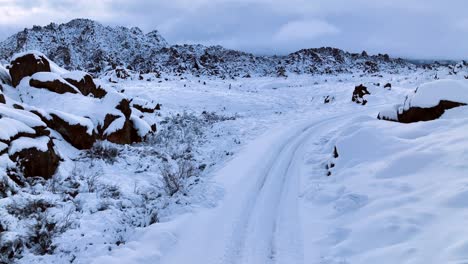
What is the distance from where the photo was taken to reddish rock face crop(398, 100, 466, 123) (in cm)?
1280

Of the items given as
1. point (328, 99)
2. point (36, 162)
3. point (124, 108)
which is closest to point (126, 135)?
point (124, 108)

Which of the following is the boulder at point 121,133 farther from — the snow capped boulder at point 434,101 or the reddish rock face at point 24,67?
the snow capped boulder at point 434,101

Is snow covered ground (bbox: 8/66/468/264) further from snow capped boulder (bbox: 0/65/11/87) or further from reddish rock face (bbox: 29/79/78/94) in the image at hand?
snow capped boulder (bbox: 0/65/11/87)

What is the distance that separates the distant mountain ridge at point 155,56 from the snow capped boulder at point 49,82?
122 feet

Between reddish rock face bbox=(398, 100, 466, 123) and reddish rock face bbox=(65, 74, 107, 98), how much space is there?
13.2 metres

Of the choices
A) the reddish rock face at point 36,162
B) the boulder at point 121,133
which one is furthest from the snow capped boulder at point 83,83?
the reddish rock face at point 36,162

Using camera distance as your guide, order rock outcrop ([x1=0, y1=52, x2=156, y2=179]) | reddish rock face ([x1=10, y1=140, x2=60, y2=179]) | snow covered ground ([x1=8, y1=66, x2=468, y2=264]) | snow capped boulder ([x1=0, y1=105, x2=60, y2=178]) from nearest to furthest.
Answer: snow covered ground ([x1=8, y1=66, x2=468, y2=264]) < snow capped boulder ([x1=0, y1=105, x2=60, y2=178]) < reddish rock face ([x1=10, y1=140, x2=60, y2=179]) < rock outcrop ([x1=0, y1=52, x2=156, y2=179])

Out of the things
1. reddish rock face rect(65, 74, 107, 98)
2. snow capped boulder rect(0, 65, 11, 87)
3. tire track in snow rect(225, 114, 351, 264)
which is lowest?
tire track in snow rect(225, 114, 351, 264)

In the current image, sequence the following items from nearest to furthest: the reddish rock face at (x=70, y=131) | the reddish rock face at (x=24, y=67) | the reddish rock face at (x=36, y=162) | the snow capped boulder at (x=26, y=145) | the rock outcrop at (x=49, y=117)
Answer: the snow capped boulder at (x=26, y=145) → the reddish rock face at (x=36, y=162) → the rock outcrop at (x=49, y=117) → the reddish rock face at (x=70, y=131) → the reddish rock face at (x=24, y=67)

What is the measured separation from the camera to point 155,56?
234 ft

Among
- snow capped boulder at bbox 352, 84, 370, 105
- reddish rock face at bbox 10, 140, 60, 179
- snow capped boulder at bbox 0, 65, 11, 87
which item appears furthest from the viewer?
snow capped boulder at bbox 352, 84, 370, 105

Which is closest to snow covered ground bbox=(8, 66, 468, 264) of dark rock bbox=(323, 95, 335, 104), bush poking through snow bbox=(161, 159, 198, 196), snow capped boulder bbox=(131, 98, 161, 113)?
bush poking through snow bbox=(161, 159, 198, 196)

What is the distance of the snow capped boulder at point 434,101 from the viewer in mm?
12828

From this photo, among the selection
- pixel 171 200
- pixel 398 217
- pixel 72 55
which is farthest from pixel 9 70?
pixel 72 55
